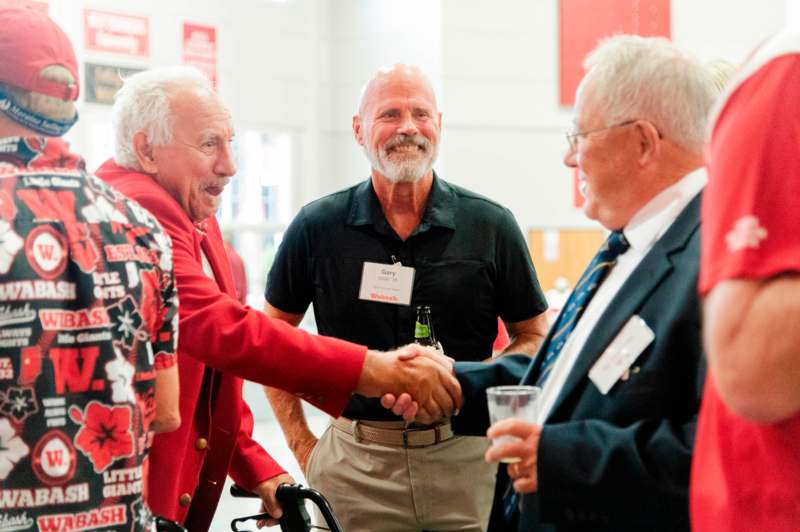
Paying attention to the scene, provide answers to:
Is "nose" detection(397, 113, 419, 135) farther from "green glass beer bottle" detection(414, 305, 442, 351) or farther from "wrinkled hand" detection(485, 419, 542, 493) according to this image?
"wrinkled hand" detection(485, 419, 542, 493)

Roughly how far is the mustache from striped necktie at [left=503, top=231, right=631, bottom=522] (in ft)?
4.19

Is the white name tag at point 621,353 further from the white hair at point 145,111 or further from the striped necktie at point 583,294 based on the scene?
the white hair at point 145,111

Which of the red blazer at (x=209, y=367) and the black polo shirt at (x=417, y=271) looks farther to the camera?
the black polo shirt at (x=417, y=271)

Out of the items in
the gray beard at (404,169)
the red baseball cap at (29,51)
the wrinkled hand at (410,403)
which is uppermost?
the red baseball cap at (29,51)

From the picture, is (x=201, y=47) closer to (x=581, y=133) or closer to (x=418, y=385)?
(x=418, y=385)

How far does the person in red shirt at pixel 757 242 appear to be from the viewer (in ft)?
3.64

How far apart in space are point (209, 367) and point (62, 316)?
0.97 meters

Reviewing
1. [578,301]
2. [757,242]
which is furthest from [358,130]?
[757,242]

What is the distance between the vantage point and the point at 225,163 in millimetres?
2676

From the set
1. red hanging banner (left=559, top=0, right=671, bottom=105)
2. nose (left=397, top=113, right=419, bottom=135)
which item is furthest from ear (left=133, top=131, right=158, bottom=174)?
red hanging banner (left=559, top=0, right=671, bottom=105)

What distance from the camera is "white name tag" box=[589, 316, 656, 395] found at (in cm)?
172

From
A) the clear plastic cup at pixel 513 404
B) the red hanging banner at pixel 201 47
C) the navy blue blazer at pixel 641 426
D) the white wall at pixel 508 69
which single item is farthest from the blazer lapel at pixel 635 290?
the red hanging banner at pixel 201 47

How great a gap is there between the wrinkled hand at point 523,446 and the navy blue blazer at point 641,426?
0.02 meters

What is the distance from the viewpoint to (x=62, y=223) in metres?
1.62
